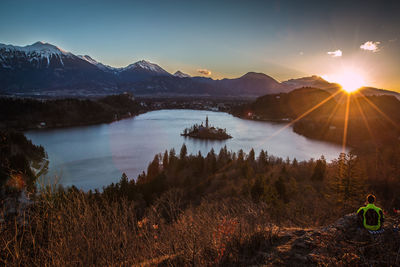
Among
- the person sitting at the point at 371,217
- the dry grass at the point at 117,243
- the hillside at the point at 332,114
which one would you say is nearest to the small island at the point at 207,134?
the hillside at the point at 332,114

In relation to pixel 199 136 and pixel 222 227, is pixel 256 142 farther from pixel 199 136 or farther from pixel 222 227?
pixel 222 227

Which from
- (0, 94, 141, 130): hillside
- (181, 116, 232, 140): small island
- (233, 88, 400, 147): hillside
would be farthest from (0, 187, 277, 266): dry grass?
(0, 94, 141, 130): hillside

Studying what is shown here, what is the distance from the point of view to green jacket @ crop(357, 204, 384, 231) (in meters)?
2.22

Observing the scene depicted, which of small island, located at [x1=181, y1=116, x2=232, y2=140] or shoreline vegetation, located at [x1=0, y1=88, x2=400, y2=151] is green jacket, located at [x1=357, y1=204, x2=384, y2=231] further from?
small island, located at [x1=181, y1=116, x2=232, y2=140]

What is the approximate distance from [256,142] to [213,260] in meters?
40.2

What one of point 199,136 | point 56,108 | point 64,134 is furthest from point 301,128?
point 56,108

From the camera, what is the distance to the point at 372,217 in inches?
90.0

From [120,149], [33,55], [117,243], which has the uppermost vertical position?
[33,55]

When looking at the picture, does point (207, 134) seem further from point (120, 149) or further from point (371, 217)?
point (371, 217)

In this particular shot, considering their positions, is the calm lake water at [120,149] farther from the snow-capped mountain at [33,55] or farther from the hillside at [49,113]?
the snow-capped mountain at [33,55]

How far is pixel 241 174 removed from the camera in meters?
18.0

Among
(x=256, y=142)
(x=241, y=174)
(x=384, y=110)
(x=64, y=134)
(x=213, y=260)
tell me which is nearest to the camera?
(x=213, y=260)

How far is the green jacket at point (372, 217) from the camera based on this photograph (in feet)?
7.28

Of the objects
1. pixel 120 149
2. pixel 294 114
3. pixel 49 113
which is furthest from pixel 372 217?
pixel 294 114
